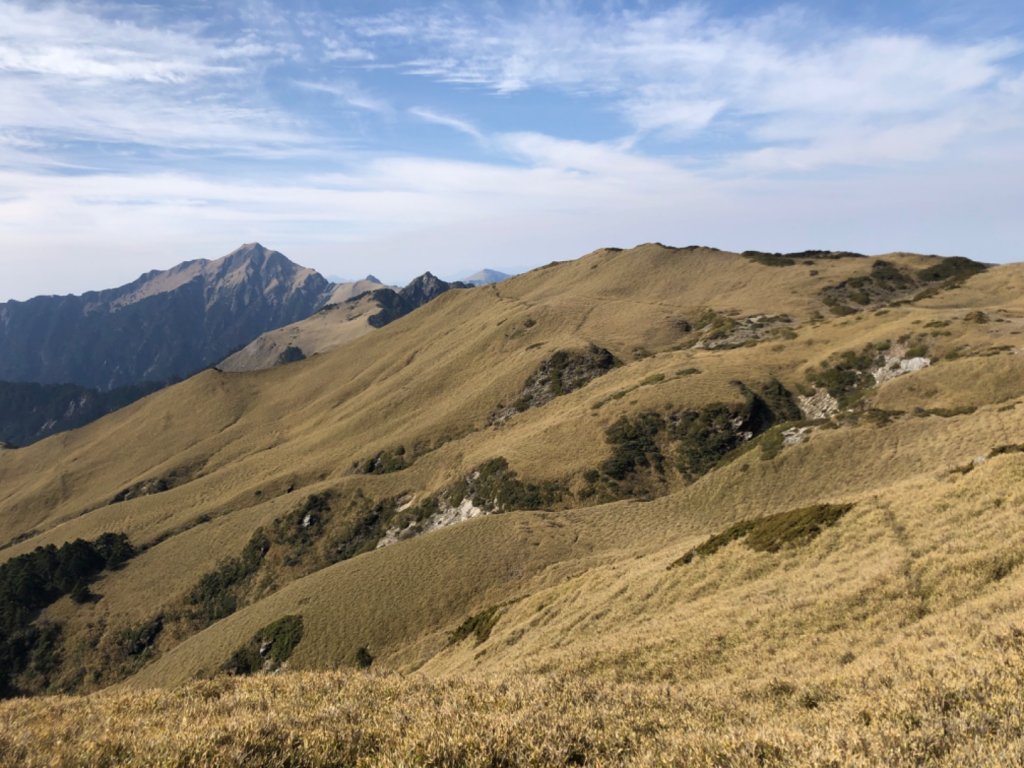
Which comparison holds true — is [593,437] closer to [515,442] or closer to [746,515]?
[515,442]

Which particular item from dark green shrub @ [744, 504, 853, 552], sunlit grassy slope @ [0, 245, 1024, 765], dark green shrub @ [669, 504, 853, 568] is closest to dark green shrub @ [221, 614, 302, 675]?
sunlit grassy slope @ [0, 245, 1024, 765]

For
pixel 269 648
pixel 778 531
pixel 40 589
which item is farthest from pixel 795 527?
pixel 40 589

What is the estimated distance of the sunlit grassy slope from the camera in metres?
8.81

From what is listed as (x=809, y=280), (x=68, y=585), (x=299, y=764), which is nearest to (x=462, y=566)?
(x=299, y=764)

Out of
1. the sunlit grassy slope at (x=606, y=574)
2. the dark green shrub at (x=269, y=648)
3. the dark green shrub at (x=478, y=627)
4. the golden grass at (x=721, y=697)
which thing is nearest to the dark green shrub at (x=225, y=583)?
the sunlit grassy slope at (x=606, y=574)

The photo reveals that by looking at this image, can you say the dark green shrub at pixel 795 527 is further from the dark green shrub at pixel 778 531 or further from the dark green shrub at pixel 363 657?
the dark green shrub at pixel 363 657

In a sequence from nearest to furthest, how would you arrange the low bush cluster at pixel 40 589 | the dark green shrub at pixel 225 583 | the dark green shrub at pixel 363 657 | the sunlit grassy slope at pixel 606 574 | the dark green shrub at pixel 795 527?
the sunlit grassy slope at pixel 606 574, the dark green shrub at pixel 795 527, the dark green shrub at pixel 363 657, the low bush cluster at pixel 40 589, the dark green shrub at pixel 225 583

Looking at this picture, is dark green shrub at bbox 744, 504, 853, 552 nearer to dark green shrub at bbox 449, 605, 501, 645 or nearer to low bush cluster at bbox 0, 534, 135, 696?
dark green shrub at bbox 449, 605, 501, 645

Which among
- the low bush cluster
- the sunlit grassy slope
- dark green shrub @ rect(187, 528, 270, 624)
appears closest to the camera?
the sunlit grassy slope

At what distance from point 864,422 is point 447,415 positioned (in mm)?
63093

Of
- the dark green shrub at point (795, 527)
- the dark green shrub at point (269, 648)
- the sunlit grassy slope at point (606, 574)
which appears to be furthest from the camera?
the dark green shrub at point (269, 648)

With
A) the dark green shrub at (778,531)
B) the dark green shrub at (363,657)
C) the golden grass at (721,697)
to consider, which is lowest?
the dark green shrub at (363,657)

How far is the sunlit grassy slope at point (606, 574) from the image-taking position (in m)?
8.81

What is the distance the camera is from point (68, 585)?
253ft
